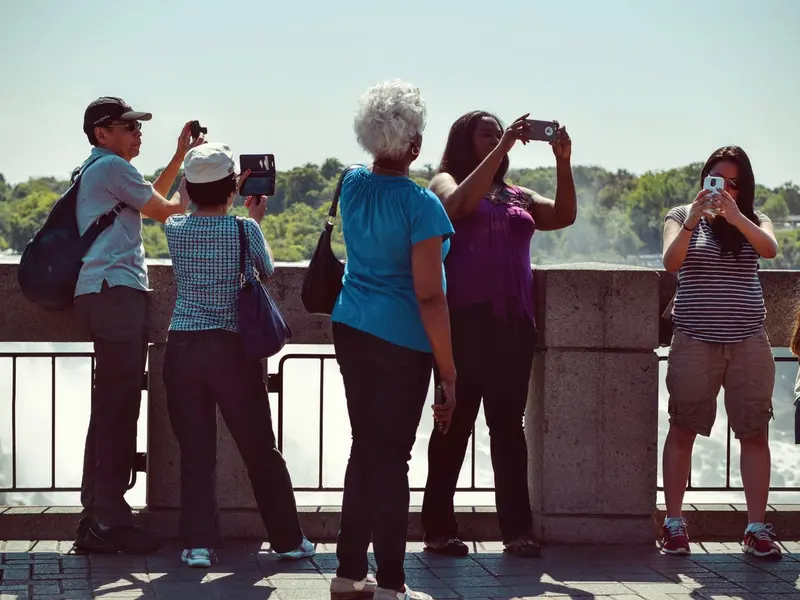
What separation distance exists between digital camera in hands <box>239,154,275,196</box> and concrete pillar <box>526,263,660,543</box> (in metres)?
1.46

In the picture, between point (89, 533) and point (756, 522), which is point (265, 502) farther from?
point (756, 522)

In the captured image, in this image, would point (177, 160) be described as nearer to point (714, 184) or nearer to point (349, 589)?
point (349, 589)

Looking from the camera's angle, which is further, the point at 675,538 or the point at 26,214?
the point at 26,214

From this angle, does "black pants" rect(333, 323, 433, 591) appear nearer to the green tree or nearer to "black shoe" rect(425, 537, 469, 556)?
"black shoe" rect(425, 537, 469, 556)

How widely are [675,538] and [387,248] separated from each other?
2.34 m

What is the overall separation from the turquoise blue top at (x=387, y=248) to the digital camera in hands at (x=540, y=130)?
3.30 feet

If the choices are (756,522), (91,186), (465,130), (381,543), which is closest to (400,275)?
(381,543)

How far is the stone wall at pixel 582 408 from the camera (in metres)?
5.51

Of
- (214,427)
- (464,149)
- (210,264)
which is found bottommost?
(214,427)

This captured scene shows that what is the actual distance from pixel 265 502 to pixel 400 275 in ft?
4.61

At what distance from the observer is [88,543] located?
5.10 m

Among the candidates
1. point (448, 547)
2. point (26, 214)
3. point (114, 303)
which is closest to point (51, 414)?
point (114, 303)

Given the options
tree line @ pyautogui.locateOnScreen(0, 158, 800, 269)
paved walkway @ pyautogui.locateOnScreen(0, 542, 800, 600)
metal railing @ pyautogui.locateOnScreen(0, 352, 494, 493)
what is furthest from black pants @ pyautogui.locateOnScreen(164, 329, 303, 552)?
tree line @ pyautogui.locateOnScreen(0, 158, 800, 269)

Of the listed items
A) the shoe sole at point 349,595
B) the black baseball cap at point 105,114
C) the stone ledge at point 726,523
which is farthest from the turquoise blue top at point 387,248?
the stone ledge at point 726,523
